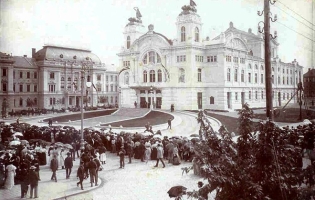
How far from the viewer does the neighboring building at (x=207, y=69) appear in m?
7.72

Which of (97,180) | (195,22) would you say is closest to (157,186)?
(97,180)

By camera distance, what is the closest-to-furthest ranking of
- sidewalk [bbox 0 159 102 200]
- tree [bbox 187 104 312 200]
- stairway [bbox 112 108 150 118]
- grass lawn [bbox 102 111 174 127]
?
tree [bbox 187 104 312 200] → sidewalk [bbox 0 159 102 200] → grass lawn [bbox 102 111 174 127] → stairway [bbox 112 108 150 118]

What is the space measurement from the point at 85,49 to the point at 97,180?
3426mm

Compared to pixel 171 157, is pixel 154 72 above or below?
above

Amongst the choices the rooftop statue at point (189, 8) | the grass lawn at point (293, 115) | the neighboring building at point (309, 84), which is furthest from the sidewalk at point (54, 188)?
the neighboring building at point (309, 84)

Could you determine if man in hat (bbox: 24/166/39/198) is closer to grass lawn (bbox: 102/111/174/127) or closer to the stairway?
grass lawn (bbox: 102/111/174/127)

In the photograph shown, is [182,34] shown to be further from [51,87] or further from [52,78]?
[51,87]

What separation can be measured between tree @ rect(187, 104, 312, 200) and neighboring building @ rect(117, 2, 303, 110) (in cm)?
290

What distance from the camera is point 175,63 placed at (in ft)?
26.6

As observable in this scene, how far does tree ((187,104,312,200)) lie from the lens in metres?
4.32

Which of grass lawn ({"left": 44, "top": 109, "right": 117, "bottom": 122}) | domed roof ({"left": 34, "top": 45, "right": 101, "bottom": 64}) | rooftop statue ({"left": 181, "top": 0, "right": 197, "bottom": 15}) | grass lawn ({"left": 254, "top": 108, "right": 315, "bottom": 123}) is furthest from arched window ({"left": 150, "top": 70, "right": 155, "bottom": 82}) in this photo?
grass lawn ({"left": 254, "top": 108, "right": 315, "bottom": 123})

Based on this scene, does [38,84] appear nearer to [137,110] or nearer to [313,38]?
[137,110]

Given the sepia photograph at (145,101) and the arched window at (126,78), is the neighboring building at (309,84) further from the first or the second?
the arched window at (126,78)

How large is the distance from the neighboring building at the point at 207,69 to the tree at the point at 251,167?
2.90 meters
